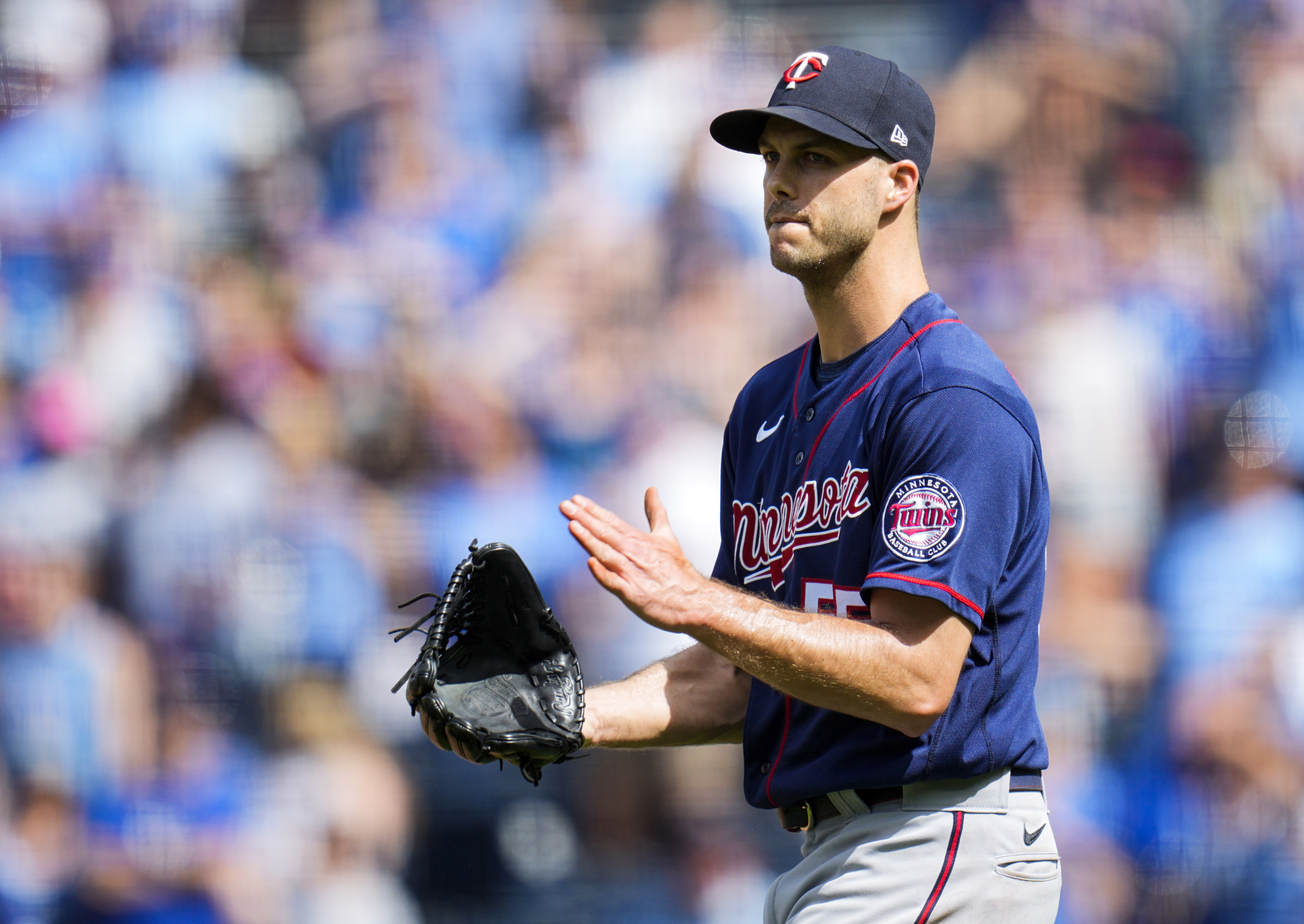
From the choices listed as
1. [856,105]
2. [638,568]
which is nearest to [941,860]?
[638,568]

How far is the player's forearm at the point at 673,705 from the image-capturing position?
7.58ft

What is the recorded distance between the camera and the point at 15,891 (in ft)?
13.4

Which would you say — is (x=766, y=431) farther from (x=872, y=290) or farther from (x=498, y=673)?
(x=498, y=673)

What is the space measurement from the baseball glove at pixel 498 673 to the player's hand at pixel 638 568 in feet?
1.20

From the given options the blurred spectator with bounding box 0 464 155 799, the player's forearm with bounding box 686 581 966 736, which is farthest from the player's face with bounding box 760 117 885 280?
the blurred spectator with bounding box 0 464 155 799

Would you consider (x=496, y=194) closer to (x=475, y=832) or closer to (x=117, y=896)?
(x=475, y=832)

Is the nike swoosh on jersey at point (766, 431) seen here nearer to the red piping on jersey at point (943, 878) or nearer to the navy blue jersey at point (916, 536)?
the navy blue jersey at point (916, 536)

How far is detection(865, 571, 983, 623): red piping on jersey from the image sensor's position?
186 cm

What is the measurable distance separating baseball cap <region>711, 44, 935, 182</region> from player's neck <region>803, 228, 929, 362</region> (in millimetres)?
158

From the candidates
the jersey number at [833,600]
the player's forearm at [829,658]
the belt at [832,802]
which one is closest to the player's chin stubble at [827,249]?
the jersey number at [833,600]

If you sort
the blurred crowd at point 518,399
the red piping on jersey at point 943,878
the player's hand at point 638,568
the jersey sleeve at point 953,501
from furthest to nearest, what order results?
the blurred crowd at point 518,399 < the red piping on jersey at point 943,878 < the jersey sleeve at point 953,501 < the player's hand at point 638,568

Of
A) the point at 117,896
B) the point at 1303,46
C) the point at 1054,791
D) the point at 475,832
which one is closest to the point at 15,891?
the point at 117,896

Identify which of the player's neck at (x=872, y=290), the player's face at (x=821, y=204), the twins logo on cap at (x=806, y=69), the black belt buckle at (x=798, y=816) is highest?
the twins logo on cap at (x=806, y=69)

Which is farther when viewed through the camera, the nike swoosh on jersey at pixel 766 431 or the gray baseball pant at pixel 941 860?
the nike swoosh on jersey at pixel 766 431
